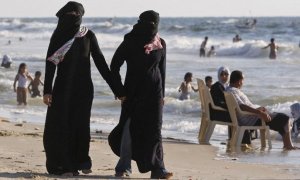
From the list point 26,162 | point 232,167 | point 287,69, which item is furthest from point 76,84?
point 287,69

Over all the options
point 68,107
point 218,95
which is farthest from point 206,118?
point 68,107

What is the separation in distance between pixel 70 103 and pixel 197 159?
2807 millimetres

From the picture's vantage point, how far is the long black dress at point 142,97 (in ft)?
24.9

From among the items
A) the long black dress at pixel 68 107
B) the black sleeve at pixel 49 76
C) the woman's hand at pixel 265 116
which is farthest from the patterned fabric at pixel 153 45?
the woman's hand at pixel 265 116

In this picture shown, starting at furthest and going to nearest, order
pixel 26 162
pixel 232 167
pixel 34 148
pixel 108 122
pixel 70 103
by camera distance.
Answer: pixel 108 122
pixel 34 148
pixel 232 167
pixel 26 162
pixel 70 103

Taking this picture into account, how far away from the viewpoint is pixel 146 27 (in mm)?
7570

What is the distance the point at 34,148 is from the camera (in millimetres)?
9797

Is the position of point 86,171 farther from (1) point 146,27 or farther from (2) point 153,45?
(1) point 146,27

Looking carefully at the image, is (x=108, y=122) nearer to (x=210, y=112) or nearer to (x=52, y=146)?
(x=210, y=112)

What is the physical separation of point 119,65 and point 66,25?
58 cm

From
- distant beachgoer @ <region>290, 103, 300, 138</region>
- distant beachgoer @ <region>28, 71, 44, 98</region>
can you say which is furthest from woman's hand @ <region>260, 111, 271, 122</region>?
distant beachgoer @ <region>28, 71, 44, 98</region>

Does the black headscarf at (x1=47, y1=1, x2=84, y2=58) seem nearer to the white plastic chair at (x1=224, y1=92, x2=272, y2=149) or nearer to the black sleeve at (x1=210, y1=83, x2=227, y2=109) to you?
the white plastic chair at (x1=224, y1=92, x2=272, y2=149)

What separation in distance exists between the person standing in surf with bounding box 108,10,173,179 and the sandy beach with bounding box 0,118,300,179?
31 cm

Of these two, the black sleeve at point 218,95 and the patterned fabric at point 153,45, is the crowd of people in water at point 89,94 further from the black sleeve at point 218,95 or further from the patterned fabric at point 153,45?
the black sleeve at point 218,95
